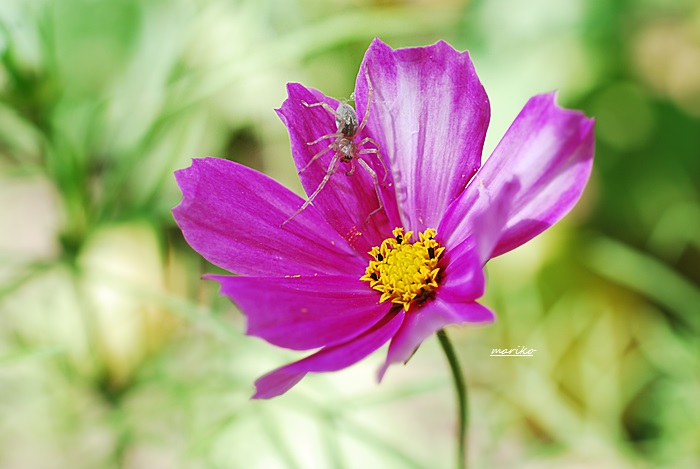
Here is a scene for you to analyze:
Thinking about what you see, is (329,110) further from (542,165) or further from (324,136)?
(542,165)

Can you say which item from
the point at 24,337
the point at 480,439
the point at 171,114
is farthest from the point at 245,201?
the point at 480,439

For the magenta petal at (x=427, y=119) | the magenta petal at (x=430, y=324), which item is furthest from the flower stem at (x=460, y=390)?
the magenta petal at (x=427, y=119)

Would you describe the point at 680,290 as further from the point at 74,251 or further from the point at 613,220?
the point at 74,251

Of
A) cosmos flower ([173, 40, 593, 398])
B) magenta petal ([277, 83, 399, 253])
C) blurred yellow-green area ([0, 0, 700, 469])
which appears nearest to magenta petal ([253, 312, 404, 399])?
cosmos flower ([173, 40, 593, 398])

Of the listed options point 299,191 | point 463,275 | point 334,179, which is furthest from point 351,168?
point 299,191

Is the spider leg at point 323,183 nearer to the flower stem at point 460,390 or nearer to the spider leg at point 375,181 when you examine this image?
the spider leg at point 375,181

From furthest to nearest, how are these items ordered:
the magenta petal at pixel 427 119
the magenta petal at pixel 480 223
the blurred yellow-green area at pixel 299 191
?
1. the blurred yellow-green area at pixel 299 191
2. the magenta petal at pixel 427 119
3. the magenta petal at pixel 480 223

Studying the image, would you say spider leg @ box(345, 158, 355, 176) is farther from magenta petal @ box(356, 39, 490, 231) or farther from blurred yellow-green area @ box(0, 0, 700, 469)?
blurred yellow-green area @ box(0, 0, 700, 469)

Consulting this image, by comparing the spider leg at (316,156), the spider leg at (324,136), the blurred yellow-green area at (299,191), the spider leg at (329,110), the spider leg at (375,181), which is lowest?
the blurred yellow-green area at (299,191)
